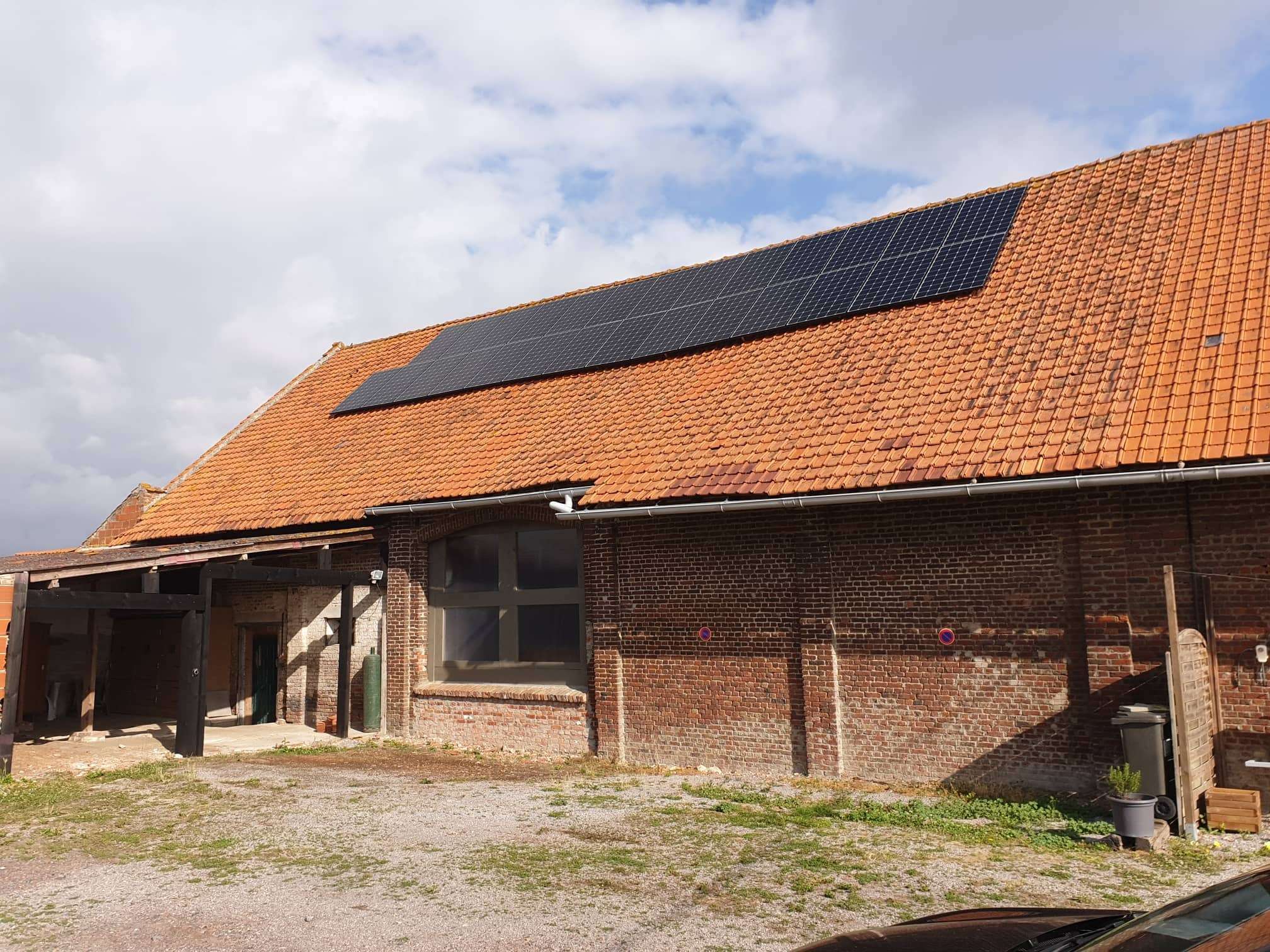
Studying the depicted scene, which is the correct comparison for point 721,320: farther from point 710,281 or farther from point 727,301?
point 710,281

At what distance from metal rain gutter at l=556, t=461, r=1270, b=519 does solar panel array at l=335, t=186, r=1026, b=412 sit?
4.06m

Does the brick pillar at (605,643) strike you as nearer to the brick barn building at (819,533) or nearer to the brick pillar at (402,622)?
the brick barn building at (819,533)

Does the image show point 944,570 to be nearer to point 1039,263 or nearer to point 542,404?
point 1039,263

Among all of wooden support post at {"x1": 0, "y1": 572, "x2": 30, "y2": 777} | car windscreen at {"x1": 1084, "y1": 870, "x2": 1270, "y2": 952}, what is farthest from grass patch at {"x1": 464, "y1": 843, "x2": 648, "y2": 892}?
wooden support post at {"x1": 0, "y1": 572, "x2": 30, "y2": 777}

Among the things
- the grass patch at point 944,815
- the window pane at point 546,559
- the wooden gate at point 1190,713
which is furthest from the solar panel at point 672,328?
the wooden gate at point 1190,713

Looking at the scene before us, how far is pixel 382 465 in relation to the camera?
52.3 feet

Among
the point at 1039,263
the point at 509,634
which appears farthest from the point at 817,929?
the point at 1039,263

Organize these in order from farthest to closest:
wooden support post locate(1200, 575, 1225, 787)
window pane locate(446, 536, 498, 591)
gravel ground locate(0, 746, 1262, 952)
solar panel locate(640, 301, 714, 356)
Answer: solar panel locate(640, 301, 714, 356), window pane locate(446, 536, 498, 591), wooden support post locate(1200, 575, 1225, 787), gravel ground locate(0, 746, 1262, 952)

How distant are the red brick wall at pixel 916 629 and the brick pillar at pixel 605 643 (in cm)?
2

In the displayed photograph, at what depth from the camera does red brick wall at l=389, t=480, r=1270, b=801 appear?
29.4 ft

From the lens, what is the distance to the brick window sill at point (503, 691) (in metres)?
12.8

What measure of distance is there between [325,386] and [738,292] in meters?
9.90

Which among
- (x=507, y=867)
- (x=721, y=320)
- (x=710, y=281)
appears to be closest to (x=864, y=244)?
(x=721, y=320)

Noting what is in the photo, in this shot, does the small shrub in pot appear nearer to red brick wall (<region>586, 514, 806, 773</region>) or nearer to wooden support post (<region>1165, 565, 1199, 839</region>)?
wooden support post (<region>1165, 565, 1199, 839</region>)
